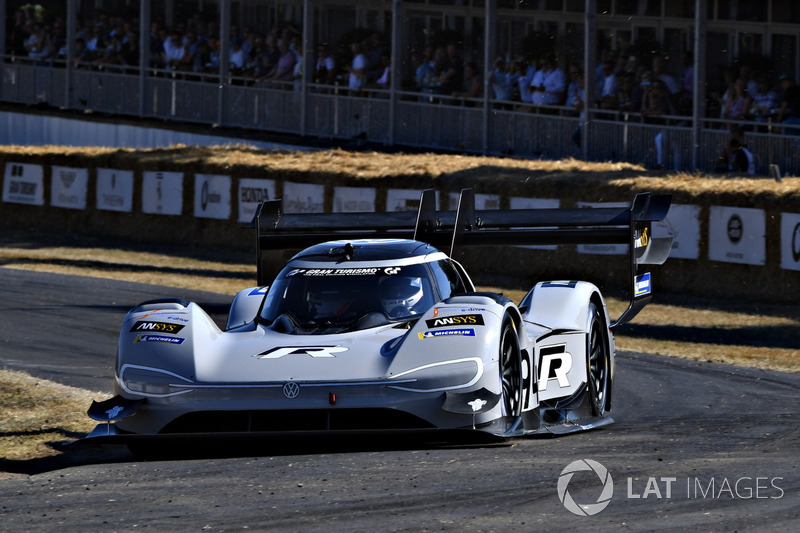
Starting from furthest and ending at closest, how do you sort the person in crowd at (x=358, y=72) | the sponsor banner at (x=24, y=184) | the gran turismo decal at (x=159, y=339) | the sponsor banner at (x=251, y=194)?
the person in crowd at (x=358, y=72), the sponsor banner at (x=24, y=184), the sponsor banner at (x=251, y=194), the gran turismo decal at (x=159, y=339)

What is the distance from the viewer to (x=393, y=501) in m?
6.42

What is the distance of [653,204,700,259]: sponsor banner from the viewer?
1884 centimetres

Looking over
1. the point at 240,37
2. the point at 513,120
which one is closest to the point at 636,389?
the point at 513,120

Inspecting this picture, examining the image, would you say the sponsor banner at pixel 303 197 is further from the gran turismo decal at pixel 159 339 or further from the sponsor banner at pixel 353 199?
the gran turismo decal at pixel 159 339

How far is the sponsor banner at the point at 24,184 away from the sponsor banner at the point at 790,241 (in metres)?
16.5

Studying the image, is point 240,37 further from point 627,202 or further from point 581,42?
point 627,202

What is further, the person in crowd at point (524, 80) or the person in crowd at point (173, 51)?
the person in crowd at point (173, 51)

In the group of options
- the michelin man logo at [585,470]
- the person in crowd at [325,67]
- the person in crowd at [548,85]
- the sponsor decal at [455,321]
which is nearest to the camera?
the michelin man logo at [585,470]

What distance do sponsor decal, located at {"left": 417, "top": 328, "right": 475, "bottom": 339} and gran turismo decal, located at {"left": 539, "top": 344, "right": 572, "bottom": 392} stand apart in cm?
117

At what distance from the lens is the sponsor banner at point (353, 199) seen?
23.0 m

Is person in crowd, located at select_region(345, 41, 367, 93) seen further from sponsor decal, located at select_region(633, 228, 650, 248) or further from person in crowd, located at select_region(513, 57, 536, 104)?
sponsor decal, located at select_region(633, 228, 650, 248)

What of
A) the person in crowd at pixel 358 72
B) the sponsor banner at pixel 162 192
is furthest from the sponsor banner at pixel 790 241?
the person in crowd at pixel 358 72

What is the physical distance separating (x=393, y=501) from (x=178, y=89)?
2716 cm

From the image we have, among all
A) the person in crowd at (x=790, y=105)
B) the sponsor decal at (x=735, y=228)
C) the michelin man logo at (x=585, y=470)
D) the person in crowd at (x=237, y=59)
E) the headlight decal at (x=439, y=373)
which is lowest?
the michelin man logo at (x=585, y=470)
